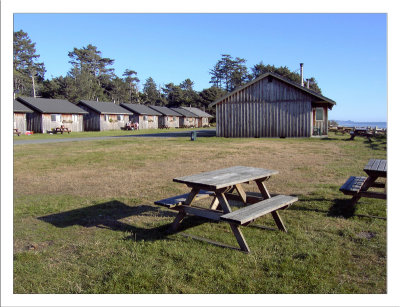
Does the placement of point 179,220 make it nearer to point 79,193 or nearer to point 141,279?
point 141,279

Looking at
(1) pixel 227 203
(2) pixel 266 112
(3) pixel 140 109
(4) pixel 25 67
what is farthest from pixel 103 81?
(1) pixel 227 203

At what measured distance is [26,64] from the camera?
76.3 metres

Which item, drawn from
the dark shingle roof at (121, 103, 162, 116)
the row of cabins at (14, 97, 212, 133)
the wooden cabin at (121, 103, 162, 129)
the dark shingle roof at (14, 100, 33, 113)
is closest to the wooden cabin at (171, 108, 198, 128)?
the row of cabins at (14, 97, 212, 133)

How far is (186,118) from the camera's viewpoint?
6644 centimetres

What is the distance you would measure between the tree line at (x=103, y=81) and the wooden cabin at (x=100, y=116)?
22.2 metres

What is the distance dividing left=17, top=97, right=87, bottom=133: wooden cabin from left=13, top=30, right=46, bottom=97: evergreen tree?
2991cm

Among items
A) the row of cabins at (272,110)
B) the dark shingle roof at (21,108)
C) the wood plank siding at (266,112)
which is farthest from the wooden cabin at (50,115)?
the wood plank siding at (266,112)

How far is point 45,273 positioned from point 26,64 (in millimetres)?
85036

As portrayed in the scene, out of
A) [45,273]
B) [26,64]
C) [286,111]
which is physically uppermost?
[26,64]

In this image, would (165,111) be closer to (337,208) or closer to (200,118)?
(200,118)

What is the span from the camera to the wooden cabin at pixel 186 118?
6544cm

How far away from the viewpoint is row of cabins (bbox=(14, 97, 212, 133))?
39.9 meters

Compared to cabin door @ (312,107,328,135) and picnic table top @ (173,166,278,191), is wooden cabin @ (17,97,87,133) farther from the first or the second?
picnic table top @ (173,166,278,191)

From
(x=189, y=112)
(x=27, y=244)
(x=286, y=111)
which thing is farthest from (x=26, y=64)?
(x=27, y=244)
